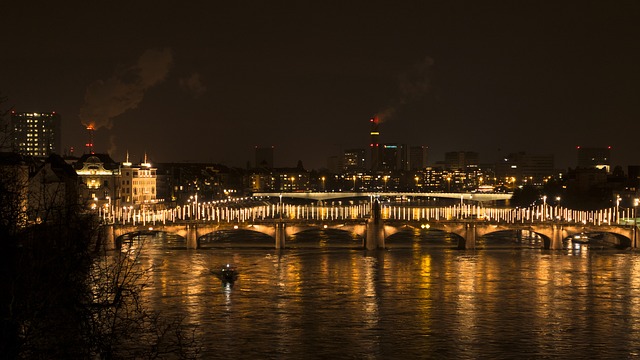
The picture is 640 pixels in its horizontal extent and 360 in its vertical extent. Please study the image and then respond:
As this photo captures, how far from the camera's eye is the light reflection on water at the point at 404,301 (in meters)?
33.4

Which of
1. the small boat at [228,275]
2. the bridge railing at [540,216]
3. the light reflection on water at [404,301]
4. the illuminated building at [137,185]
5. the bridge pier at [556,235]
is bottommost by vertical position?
the light reflection on water at [404,301]

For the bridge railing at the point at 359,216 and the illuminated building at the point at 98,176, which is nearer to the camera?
the bridge railing at the point at 359,216

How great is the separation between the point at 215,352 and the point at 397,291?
16774 millimetres

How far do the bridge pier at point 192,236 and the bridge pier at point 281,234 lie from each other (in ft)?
19.1

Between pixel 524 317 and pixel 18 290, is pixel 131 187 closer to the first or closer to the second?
pixel 524 317

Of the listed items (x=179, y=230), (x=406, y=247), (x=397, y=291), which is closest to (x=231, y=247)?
(x=179, y=230)

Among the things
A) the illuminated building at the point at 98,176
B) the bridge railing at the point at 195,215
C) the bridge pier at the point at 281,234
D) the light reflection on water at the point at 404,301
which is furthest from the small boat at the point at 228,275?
the illuminated building at the point at 98,176

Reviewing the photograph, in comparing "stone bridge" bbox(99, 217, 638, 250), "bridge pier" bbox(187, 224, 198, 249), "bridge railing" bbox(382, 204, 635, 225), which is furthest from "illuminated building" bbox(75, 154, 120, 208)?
"bridge pier" bbox(187, 224, 198, 249)

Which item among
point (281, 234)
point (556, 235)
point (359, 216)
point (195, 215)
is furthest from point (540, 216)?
point (195, 215)

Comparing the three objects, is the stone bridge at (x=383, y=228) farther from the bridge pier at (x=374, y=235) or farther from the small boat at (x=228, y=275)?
the small boat at (x=228, y=275)

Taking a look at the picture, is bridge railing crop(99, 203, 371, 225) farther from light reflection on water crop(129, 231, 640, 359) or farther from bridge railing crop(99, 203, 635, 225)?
light reflection on water crop(129, 231, 640, 359)

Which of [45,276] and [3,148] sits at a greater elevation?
[3,148]

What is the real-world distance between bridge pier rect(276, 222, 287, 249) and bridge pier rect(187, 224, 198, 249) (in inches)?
229

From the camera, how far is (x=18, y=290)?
14180 millimetres
